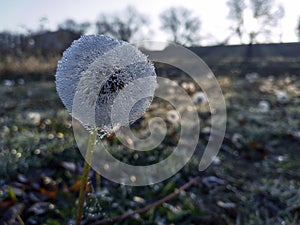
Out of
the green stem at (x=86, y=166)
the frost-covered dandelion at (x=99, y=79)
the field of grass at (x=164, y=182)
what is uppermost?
the frost-covered dandelion at (x=99, y=79)

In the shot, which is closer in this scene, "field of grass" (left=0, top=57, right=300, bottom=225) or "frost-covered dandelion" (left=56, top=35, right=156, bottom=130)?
"frost-covered dandelion" (left=56, top=35, right=156, bottom=130)

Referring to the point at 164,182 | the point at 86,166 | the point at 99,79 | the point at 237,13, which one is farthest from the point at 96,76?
the point at 237,13

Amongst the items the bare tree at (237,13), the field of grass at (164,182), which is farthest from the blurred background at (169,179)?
the bare tree at (237,13)

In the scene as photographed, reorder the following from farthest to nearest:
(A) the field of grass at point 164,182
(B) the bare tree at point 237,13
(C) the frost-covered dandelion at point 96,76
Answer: (B) the bare tree at point 237,13 → (A) the field of grass at point 164,182 → (C) the frost-covered dandelion at point 96,76

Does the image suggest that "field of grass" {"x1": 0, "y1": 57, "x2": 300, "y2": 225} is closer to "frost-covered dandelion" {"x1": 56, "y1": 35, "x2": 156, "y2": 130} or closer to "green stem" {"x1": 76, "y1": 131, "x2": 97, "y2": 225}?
"green stem" {"x1": 76, "y1": 131, "x2": 97, "y2": 225}

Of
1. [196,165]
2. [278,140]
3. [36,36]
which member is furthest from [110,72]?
[36,36]

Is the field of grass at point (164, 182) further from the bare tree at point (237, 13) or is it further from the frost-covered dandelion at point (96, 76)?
the bare tree at point (237, 13)

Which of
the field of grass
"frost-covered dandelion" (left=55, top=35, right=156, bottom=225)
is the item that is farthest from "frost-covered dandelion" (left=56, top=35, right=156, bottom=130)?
the field of grass
